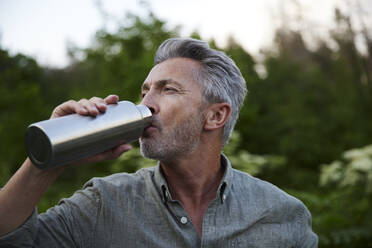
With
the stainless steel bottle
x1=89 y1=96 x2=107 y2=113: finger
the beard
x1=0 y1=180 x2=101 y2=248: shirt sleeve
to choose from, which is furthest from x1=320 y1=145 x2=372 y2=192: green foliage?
x1=89 y1=96 x2=107 y2=113: finger

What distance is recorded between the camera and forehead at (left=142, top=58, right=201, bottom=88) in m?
2.13

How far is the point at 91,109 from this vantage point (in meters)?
1.52

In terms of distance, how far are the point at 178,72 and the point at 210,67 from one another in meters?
0.24

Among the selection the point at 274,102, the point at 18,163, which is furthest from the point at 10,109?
the point at 274,102

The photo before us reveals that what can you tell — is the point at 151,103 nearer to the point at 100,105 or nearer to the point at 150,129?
the point at 150,129

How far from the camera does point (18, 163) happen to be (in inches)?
471

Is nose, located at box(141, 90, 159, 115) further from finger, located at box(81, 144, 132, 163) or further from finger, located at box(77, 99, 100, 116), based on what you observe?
finger, located at box(77, 99, 100, 116)

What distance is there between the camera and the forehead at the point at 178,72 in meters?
2.13

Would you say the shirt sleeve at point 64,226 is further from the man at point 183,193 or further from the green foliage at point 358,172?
the green foliage at point 358,172

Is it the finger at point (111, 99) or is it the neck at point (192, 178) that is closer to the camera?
the finger at point (111, 99)

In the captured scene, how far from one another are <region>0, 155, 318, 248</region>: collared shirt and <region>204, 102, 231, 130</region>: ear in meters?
0.31

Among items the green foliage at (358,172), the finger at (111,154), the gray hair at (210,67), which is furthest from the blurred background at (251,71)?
the finger at (111,154)

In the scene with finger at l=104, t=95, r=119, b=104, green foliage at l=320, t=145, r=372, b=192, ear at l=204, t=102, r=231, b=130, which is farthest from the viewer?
green foliage at l=320, t=145, r=372, b=192

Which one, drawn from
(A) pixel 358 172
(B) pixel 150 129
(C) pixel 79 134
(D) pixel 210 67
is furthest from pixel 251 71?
(C) pixel 79 134
